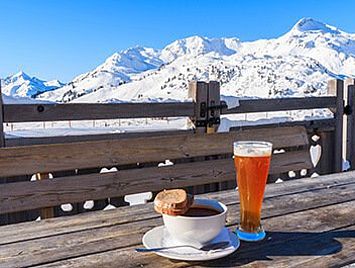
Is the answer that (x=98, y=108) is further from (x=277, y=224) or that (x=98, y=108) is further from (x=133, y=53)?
(x=133, y=53)

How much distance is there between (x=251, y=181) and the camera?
96 cm

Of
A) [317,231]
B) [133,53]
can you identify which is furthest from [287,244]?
[133,53]

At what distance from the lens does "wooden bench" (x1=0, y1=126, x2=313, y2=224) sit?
1751mm

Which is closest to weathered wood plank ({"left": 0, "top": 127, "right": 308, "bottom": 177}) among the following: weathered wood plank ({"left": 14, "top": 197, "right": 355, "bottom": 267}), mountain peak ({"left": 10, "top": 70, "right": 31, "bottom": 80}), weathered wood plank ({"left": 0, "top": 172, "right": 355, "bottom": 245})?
weathered wood plank ({"left": 0, "top": 172, "right": 355, "bottom": 245})

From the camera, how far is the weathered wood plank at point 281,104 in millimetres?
2869

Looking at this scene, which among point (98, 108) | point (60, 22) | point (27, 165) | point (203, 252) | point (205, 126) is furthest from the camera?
point (60, 22)

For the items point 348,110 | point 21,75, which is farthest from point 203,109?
point 21,75

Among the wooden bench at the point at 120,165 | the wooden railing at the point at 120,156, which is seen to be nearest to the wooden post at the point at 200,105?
the wooden railing at the point at 120,156

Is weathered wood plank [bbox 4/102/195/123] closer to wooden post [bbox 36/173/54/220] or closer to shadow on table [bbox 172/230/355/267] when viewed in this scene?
wooden post [bbox 36/173/54/220]

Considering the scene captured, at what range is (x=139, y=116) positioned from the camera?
2.46 meters

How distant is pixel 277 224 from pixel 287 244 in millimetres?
148

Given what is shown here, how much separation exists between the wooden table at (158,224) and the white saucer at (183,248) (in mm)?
15

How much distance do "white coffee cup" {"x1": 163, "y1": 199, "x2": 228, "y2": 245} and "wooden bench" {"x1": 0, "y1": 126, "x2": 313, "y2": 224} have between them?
1.06m

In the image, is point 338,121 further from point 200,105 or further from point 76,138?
point 76,138
